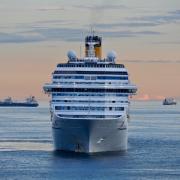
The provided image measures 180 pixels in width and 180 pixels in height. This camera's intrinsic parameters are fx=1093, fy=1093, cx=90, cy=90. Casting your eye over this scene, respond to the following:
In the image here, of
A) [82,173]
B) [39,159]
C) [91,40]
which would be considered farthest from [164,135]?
[82,173]

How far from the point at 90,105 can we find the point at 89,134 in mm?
3382

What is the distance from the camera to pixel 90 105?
395 feet

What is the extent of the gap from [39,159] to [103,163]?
7.96 m

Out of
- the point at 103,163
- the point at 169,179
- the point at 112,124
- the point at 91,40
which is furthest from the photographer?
the point at 91,40

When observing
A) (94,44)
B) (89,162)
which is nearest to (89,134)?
(89,162)

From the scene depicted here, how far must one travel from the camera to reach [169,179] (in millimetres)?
99312

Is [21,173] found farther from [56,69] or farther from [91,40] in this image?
[91,40]

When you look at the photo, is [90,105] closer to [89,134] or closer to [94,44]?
[89,134]

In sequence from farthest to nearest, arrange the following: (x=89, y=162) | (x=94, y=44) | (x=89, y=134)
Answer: (x=94, y=44)
(x=89, y=134)
(x=89, y=162)

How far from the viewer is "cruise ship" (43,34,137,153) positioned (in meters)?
119

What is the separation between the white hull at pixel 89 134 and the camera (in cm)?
11862

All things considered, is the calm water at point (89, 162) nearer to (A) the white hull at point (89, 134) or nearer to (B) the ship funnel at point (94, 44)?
(A) the white hull at point (89, 134)

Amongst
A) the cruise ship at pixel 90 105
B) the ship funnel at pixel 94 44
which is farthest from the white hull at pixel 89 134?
the ship funnel at pixel 94 44

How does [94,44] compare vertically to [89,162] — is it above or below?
above
